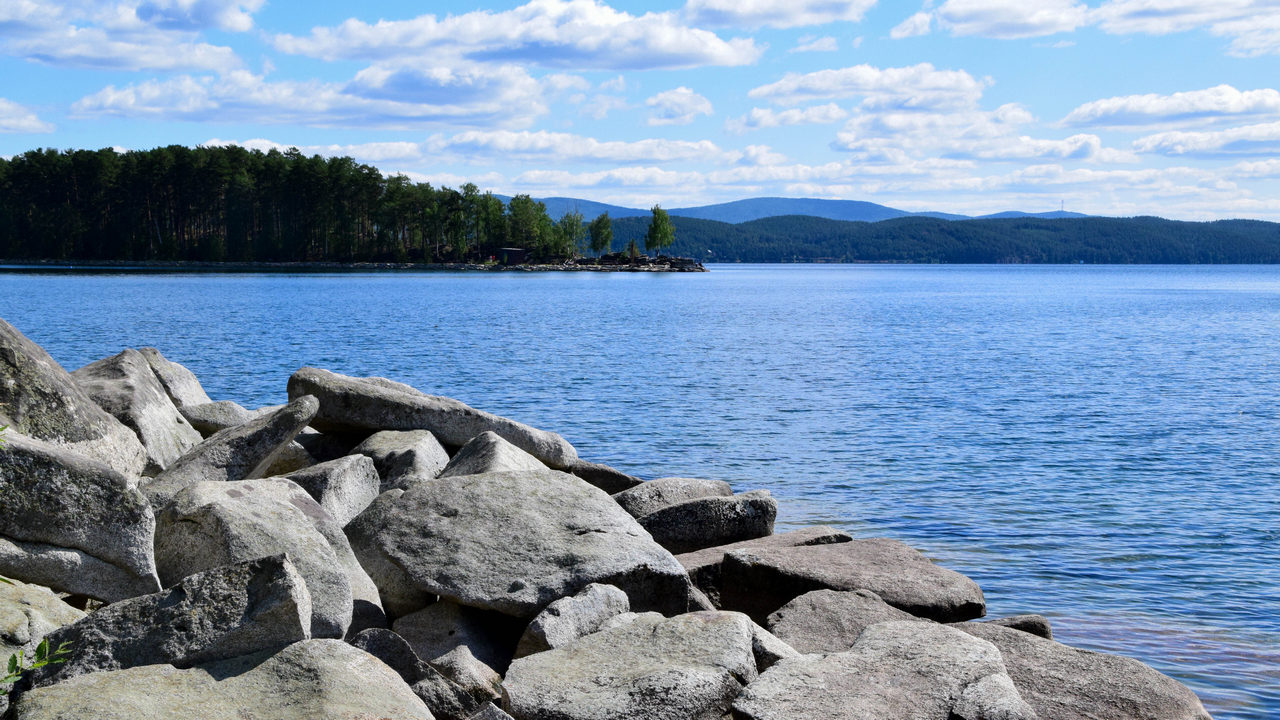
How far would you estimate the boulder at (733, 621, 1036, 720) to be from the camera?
604 centimetres

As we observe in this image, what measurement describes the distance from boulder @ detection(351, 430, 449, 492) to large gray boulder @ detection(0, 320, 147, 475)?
255cm

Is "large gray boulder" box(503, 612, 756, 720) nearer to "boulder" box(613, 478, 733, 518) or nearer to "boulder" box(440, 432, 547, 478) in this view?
"boulder" box(440, 432, 547, 478)

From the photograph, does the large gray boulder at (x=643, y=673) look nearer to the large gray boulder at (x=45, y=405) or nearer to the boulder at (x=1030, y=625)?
the boulder at (x=1030, y=625)

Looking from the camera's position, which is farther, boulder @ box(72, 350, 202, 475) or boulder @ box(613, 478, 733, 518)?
boulder @ box(613, 478, 733, 518)

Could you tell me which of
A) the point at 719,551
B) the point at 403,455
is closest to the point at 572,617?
the point at 719,551

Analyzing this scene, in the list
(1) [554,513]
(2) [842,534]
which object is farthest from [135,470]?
(2) [842,534]

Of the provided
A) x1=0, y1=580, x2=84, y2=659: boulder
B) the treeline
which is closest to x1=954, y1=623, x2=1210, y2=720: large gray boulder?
x1=0, y1=580, x2=84, y2=659: boulder

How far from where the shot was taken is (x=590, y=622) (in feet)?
24.7

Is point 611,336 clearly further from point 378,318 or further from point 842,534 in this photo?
point 842,534

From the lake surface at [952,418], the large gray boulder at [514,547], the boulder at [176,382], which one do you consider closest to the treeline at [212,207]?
the lake surface at [952,418]

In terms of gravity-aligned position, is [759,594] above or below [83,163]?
below

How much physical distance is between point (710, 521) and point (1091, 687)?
4642mm

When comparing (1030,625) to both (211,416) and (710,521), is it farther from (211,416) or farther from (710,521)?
(211,416)

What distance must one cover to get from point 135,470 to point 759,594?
5.79 meters
